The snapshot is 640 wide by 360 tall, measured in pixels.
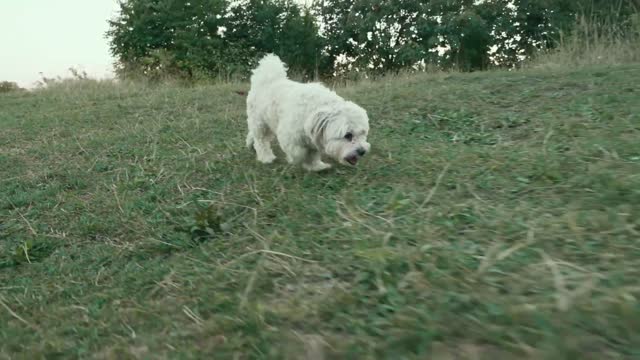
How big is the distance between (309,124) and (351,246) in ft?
6.21

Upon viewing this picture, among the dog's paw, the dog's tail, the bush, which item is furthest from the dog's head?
the bush

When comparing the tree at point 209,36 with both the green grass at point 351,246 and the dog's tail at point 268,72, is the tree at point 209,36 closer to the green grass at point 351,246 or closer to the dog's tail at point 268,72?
the dog's tail at point 268,72

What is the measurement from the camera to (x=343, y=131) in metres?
4.20

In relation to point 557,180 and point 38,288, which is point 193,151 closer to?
point 38,288

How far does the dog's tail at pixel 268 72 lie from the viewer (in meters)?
5.42

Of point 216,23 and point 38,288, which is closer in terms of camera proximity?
point 38,288

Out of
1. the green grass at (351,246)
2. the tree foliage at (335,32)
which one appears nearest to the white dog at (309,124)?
the green grass at (351,246)

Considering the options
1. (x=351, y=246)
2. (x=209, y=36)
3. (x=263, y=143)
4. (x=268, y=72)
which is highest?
(x=209, y=36)

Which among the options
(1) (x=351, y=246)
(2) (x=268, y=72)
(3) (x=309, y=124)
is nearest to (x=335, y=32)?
(2) (x=268, y=72)

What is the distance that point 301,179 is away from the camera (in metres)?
4.30

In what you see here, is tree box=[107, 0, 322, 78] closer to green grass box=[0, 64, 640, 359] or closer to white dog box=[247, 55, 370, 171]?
white dog box=[247, 55, 370, 171]

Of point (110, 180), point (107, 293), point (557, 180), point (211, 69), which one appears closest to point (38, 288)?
point (107, 293)

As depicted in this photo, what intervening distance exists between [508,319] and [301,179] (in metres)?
2.74

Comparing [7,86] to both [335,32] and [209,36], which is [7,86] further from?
[335,32]
